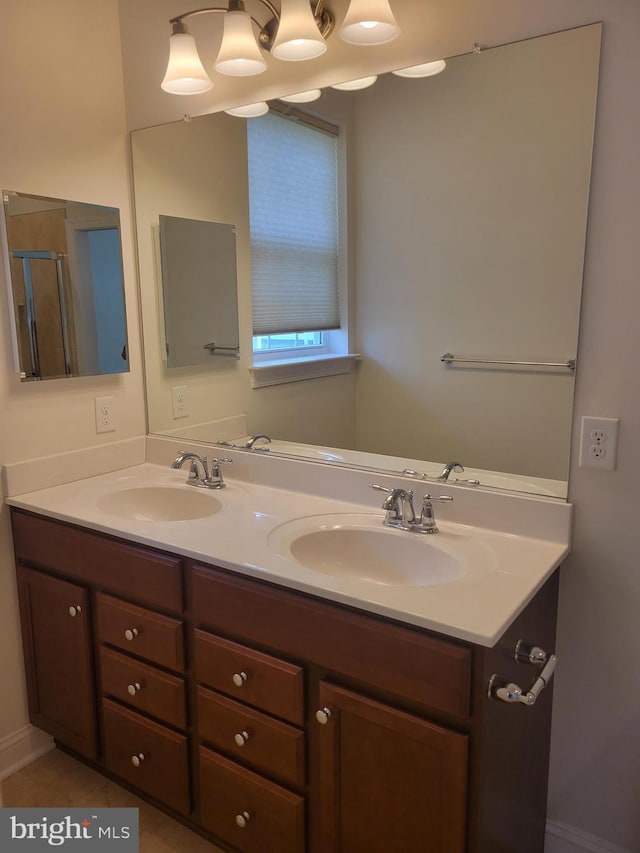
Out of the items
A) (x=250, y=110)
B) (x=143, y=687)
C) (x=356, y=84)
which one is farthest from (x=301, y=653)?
(x=250, y=110)

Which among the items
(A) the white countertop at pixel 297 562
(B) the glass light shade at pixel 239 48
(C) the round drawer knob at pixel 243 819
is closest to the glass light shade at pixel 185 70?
(B) the glass light shade at pixel 239 48

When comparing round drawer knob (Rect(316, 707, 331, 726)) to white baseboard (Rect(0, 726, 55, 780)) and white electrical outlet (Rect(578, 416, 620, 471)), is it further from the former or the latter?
white baseboard (Rect(0, 726, 55, 780))

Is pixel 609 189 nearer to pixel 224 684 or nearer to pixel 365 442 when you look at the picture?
pixel 365 442

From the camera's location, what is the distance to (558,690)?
1.54 m

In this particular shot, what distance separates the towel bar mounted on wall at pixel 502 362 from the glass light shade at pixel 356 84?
28.3 inches

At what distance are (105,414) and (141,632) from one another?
0.81 m

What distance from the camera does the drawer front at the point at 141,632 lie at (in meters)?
1.59

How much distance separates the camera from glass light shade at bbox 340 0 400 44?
4.84ft

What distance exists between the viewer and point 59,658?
74.7 inches

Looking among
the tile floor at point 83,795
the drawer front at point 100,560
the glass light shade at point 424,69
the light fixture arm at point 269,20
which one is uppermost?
the light fixture arm at point 269,20

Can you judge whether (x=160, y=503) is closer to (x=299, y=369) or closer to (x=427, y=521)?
(x=299, y=369)

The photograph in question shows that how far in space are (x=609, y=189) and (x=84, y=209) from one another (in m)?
1.53

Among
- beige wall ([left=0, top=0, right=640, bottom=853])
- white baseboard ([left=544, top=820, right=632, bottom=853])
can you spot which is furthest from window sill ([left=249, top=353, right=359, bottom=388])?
white baseboard ([left=544, top=820, right=632, bottom=853])

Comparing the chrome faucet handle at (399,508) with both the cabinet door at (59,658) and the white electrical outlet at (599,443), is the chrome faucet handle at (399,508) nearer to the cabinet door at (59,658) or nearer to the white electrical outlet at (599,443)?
the white electrical outlet at (599,443)
